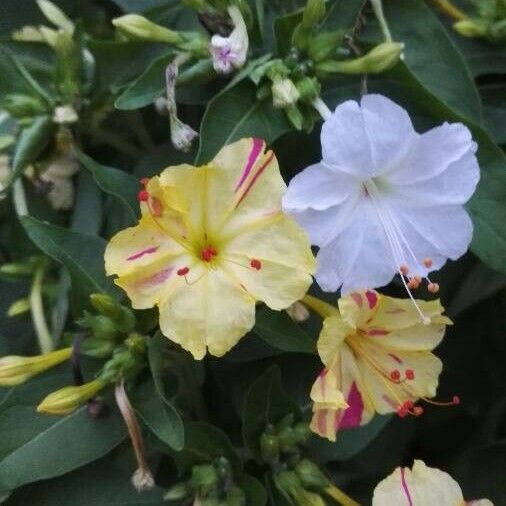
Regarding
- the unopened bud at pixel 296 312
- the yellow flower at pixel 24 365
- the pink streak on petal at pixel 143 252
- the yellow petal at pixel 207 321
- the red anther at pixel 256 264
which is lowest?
the yellow flower at pixel 24 365

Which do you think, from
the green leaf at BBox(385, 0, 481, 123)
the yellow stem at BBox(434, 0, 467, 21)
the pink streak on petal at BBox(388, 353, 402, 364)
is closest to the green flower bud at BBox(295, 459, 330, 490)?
the pink streak on petal at BBox(388, 353, 402, 364)

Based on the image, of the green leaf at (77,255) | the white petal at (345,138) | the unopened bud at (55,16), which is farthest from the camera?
the unopened bud at (55,16)

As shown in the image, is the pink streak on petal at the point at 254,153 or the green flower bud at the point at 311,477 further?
the green flower bud at the point at 311,477

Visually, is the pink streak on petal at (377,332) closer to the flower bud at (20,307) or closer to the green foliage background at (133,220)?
the green foliage background at (133,220)

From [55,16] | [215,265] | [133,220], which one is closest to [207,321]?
[215,265]

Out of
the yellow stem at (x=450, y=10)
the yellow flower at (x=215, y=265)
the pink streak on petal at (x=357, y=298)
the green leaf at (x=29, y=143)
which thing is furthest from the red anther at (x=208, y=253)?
the yellow stem at (x=450, y=10)

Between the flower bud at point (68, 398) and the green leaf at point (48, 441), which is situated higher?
the flower bud at point (68, 398)
